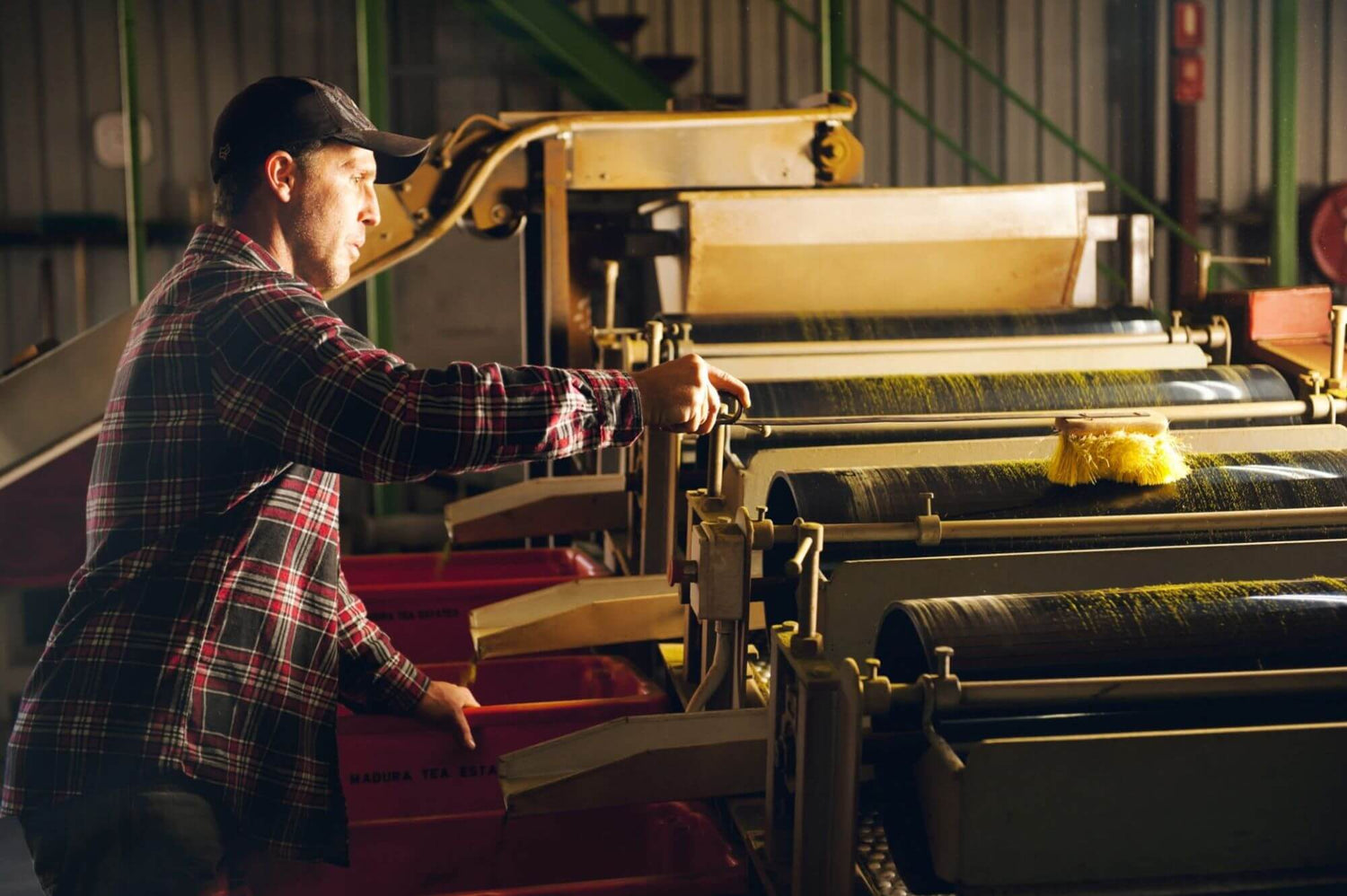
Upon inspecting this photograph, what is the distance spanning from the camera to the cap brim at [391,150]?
2141 mm

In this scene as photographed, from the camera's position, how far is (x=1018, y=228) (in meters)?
4.28

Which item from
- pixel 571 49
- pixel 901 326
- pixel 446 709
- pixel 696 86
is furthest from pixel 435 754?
pixel 696 86

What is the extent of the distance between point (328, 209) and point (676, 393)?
25.4 inches

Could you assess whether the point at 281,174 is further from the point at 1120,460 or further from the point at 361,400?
the point at 1120,460

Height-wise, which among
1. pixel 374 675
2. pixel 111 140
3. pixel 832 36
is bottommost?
pixel 374 675

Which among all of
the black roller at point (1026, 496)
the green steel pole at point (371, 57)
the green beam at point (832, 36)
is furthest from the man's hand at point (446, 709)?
the green steel pole at point (371, 57)

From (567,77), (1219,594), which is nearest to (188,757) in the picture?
(1219,594)

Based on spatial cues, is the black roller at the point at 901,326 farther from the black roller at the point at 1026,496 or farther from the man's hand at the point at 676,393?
the man's hand at the point at 676,393

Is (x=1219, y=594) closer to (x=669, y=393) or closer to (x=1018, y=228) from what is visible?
(x=669, y=393)

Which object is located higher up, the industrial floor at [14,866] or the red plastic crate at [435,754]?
the red plastic crate at [435,754]

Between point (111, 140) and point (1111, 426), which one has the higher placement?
point (111, 140)

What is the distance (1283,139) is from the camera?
7.54 meters

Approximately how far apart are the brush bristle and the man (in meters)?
0.81

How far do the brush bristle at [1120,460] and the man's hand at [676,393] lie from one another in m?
0.83
